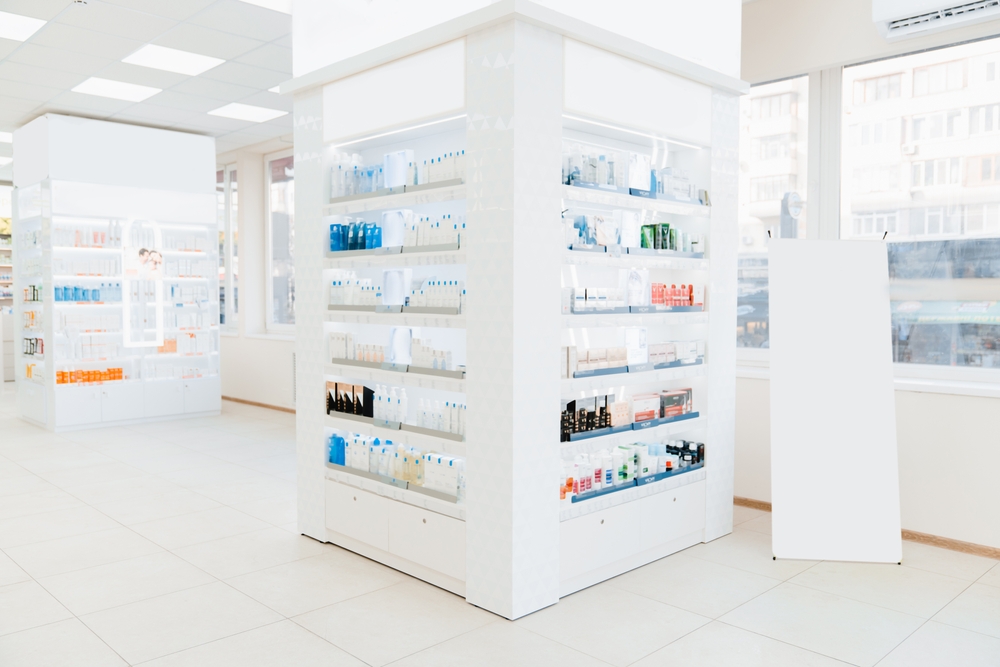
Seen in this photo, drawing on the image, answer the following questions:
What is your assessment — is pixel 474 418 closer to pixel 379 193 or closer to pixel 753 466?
pixel 379 193

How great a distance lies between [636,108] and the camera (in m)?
3.81

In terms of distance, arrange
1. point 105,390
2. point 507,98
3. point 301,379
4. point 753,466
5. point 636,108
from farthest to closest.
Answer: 1. point 105,390
2. point 753,466
3. point 301,379
4. point 636,108
5. point 507,98

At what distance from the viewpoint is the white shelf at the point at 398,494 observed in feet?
11.7

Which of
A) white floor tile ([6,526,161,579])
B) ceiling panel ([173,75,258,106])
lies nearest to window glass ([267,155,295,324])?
ceiling panel ([173,75,258,106])

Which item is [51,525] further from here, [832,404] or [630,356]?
[832,404]

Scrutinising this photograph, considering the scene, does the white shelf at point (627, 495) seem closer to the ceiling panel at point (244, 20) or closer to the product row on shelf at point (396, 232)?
the product row on shelf at point (396, 232)

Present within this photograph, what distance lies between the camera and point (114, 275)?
8.22m

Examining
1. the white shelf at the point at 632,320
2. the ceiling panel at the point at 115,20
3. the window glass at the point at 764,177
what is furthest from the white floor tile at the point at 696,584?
the ceiling panel at the point at 115,20

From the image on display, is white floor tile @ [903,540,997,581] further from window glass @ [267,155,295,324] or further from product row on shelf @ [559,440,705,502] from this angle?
window glass @ [267,155,295,324]

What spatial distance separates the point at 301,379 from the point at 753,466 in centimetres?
310

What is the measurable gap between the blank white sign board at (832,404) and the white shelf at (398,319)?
1.82 metres

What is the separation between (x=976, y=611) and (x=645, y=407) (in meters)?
1.76

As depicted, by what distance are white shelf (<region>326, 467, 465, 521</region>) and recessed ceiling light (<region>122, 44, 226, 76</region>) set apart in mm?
3992

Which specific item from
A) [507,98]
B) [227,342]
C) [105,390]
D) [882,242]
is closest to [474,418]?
[507,98]
